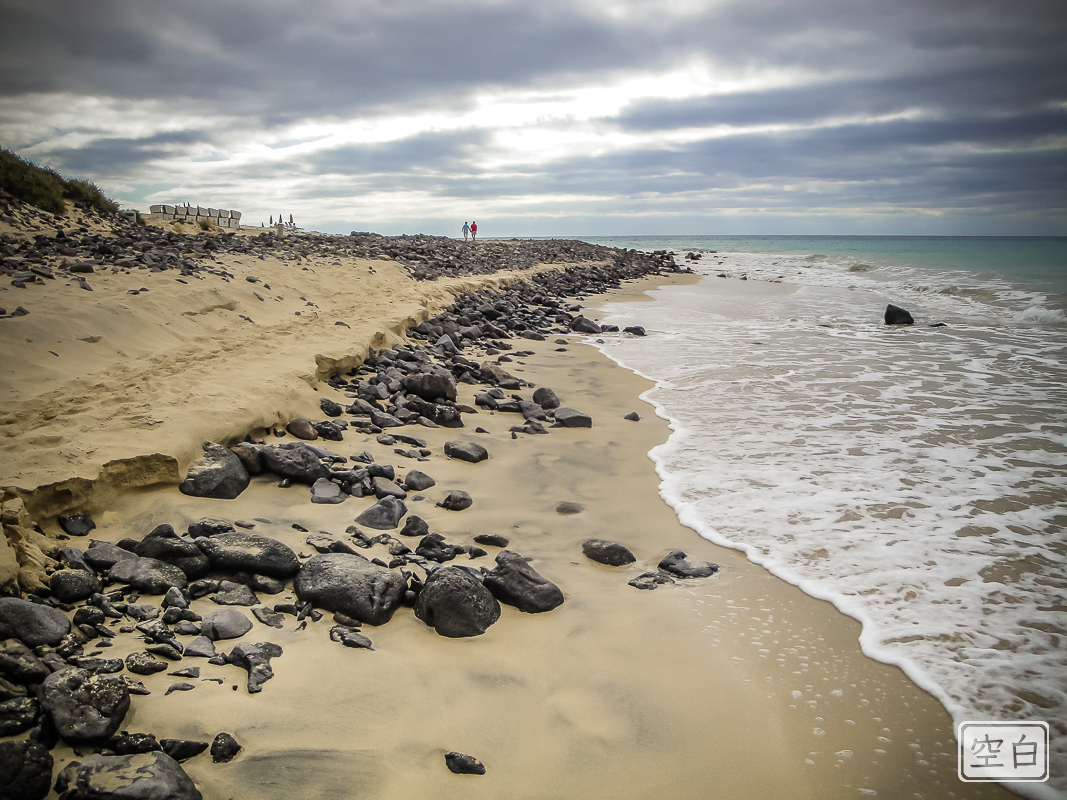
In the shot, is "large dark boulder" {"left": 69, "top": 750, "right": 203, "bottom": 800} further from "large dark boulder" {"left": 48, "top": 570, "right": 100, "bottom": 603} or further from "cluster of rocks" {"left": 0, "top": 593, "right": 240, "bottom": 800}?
"large dark boulder" {"left": 48, "top": 570, "right": 100, "bottom": 603}

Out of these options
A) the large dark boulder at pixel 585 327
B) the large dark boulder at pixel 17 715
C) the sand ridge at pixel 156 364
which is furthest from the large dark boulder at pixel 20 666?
the large dark boulder at pixel 585 327

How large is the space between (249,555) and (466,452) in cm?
231

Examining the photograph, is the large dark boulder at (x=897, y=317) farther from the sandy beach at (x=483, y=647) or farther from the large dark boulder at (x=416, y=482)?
the large dark boulder at (x=416, y=482)

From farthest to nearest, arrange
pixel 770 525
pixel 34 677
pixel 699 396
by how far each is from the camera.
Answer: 1. pixel 699 396
2. pixel 770 525
3. pixel 34 677

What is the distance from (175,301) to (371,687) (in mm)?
6518

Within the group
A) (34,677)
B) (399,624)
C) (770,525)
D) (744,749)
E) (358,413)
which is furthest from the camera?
(358,413)

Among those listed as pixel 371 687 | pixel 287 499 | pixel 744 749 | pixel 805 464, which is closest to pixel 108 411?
pixel 287 499

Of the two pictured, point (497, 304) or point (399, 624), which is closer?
point (399, 624)

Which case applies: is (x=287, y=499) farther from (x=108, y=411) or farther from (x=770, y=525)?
(x=770, y=525)

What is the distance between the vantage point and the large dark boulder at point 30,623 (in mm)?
2061

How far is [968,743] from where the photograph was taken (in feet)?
7.86

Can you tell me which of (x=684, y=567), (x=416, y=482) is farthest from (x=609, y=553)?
(x=416, y=482)

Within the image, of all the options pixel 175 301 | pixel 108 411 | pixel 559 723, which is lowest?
pixel 559 723

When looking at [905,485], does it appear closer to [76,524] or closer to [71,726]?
[71,726]
